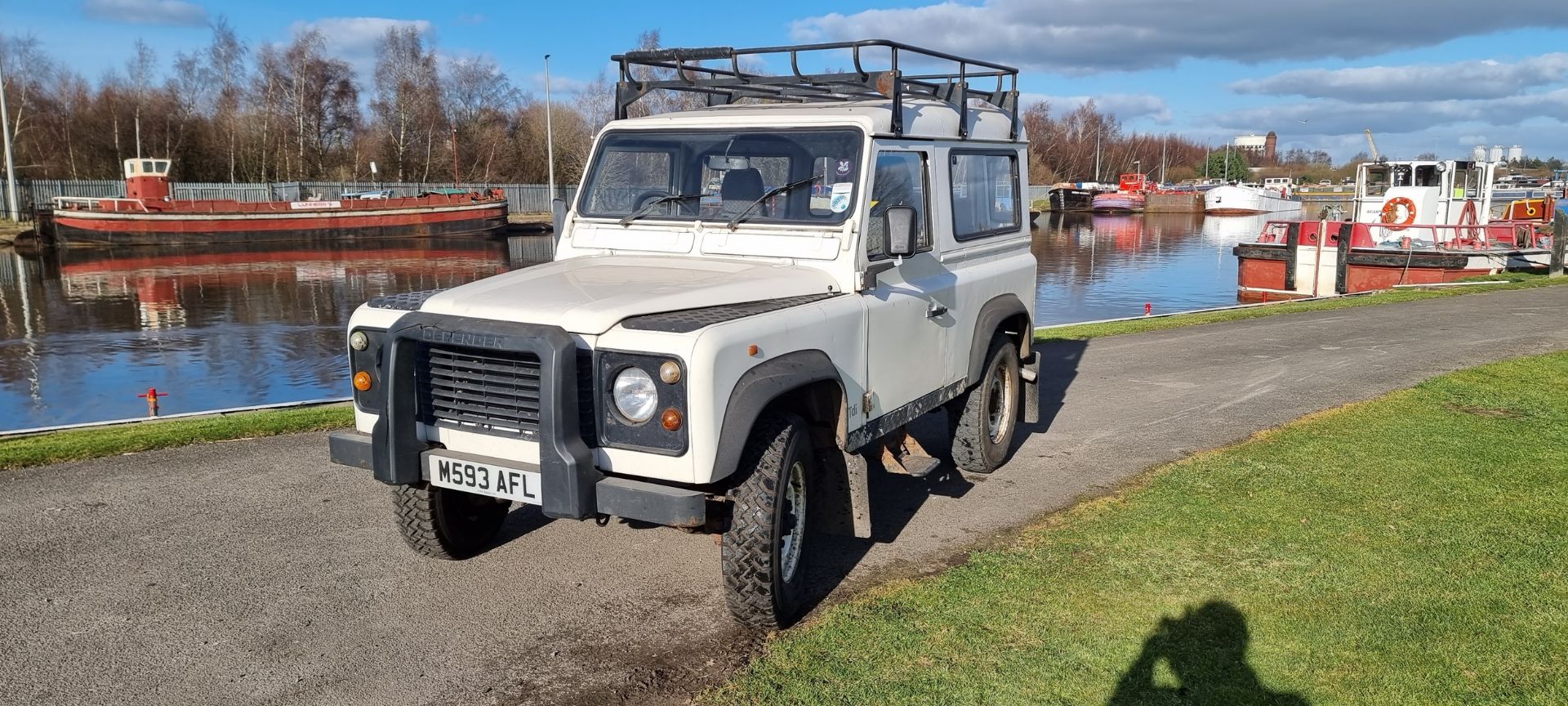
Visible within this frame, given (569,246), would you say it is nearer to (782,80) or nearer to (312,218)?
(782,80)

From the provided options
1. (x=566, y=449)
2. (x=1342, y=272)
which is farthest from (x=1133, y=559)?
(x=1342, y=272)

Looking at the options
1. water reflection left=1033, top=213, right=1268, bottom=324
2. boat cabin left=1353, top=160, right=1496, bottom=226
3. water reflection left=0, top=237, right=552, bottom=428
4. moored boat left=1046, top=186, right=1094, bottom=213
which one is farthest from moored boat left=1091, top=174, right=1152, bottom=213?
boat cabin left=1353, top=160, right=1496, bottom=226

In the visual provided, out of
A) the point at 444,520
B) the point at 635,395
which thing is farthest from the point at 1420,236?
the point at 635,395

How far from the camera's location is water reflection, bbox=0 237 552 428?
14.2 metres

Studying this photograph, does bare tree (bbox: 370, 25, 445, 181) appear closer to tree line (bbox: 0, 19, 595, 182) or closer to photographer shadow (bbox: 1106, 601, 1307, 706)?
tree line (bbox: 0, 19, 595, 182)

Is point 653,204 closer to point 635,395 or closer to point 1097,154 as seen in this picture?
point 635,395

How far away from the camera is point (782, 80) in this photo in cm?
698

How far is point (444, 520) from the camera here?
5590 millimetres

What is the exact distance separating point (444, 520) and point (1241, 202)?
270ft

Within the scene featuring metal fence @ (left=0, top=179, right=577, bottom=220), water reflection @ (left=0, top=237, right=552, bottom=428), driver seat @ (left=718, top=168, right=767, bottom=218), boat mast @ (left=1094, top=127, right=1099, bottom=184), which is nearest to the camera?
driver seat @ (left=718, top=168, right=767, bottom=218)

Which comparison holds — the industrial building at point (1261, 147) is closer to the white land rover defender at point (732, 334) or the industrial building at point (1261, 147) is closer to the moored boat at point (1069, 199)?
the moored boat at point (1069, 199)

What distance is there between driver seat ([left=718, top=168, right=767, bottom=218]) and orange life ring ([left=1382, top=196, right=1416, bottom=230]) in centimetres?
2525

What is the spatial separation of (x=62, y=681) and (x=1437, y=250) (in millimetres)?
26179

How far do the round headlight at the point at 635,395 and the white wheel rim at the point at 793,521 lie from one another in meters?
0.83
